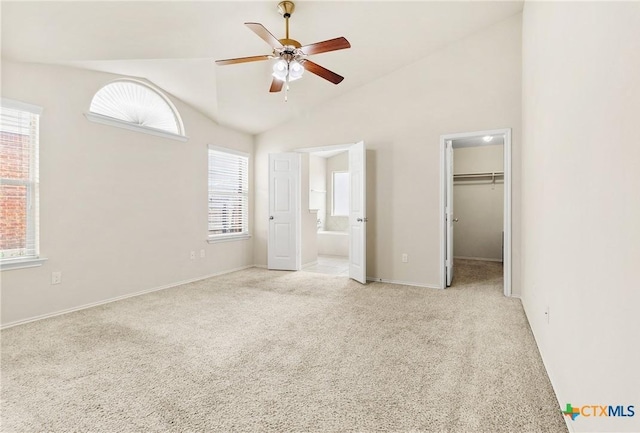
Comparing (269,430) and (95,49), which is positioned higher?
(95,49)

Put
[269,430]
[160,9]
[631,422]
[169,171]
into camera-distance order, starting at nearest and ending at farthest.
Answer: [631,422] → [269,430] → [160,9] → [169,171]

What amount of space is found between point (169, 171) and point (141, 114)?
0.78 metres

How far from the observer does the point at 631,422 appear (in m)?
0.94

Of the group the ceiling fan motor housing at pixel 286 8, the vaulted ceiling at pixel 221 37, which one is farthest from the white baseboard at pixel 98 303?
the ceiling fan motor housing at pixel 286 8

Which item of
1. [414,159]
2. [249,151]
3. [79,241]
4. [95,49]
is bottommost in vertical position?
[79,241]

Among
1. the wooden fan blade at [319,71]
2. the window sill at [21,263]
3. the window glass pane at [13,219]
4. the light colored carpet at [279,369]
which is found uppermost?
the wooden fan blade at [319,71]

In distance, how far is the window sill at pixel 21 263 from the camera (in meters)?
2.93

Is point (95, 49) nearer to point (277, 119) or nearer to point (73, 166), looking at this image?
point (73, 166)

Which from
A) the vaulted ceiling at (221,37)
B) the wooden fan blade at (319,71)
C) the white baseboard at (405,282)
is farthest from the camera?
the white baseboard at (405,282)

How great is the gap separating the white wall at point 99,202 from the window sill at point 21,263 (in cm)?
5

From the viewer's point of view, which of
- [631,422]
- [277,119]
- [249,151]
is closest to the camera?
[631,422]

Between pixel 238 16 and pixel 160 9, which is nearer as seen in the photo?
Result: pixel 160 9

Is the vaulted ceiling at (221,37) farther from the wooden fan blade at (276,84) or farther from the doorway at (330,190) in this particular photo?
the doorway at (330,190)

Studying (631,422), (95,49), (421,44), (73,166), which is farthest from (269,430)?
(421,44)
